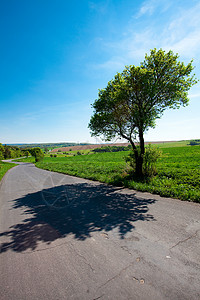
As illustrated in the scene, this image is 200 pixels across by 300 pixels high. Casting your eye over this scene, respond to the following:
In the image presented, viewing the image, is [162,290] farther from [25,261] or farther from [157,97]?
[157,97]

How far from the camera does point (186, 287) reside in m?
2.47

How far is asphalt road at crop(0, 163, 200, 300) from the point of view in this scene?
2518mm

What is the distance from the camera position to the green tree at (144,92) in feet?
29.3

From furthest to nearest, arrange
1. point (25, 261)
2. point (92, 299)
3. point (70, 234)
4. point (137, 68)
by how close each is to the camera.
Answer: point (137, 68), point (70, 234), point (25, 261), point (92, 299)

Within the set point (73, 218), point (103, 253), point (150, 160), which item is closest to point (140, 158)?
point (150, 160)

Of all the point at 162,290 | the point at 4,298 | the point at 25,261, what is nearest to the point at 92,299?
the point at 162,290

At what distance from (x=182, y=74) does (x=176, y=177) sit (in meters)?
6.91

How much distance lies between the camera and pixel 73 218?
5.40 meters

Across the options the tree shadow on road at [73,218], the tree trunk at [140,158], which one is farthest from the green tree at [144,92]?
→ the tree shadow on road at [73,218]

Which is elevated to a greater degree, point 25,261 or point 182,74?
point 182,74

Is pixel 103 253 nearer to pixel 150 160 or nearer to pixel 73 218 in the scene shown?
pixel 73 218

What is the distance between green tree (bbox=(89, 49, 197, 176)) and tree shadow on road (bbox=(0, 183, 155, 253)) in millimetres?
4788

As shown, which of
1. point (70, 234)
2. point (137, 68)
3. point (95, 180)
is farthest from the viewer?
point (95, 180)

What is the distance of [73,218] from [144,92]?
8117 mm
